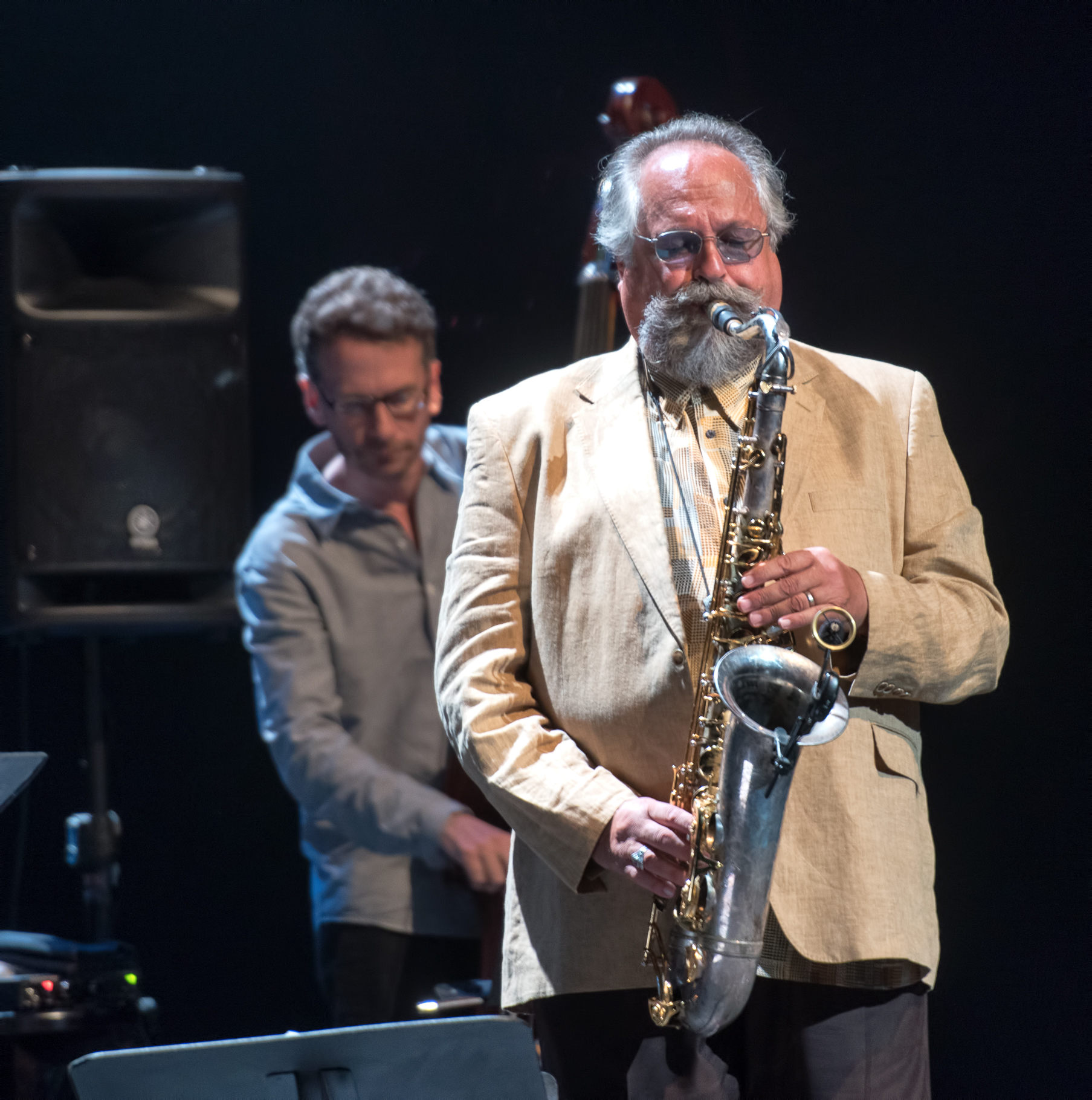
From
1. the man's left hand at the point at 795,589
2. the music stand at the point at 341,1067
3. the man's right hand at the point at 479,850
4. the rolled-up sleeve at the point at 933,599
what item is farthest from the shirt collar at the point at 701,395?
the man's right hand at the point at 479,850

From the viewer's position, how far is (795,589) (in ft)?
5.24

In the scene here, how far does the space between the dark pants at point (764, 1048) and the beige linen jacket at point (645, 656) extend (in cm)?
6

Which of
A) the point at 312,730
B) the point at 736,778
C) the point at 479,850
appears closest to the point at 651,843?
the point at 736,778

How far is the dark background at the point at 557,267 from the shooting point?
3062 millimetres

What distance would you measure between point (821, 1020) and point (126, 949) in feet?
5.21

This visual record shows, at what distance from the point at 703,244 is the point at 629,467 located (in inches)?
12.3

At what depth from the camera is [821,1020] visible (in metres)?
1.66

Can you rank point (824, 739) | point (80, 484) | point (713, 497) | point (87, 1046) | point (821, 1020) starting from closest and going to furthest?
point (824, 739) < point (821, 1020) < point (713, 497) < point (87, 1046) < point (80, 484)

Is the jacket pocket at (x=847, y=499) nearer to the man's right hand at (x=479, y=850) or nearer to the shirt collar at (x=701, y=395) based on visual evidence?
the shirt collar at (x=701, y=395)

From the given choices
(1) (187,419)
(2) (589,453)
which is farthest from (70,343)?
(2) (589,453)

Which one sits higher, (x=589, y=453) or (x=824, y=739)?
(x=589, y=453)

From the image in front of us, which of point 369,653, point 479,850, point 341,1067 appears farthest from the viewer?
point 369,653

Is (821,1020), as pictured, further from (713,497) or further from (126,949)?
(126,949)

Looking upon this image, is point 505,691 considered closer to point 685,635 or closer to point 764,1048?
point 685,635
